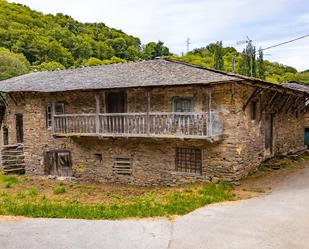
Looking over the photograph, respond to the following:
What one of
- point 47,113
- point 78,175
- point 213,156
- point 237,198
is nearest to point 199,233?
point 237,198

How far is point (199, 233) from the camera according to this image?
27.7 ft

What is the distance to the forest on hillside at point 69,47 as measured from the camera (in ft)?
158

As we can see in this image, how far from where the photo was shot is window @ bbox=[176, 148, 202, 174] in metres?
15.7

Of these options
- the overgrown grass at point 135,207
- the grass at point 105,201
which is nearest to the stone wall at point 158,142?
the grass at point 105,201

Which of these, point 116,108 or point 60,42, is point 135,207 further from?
point 60,42

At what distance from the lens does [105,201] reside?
539 inches

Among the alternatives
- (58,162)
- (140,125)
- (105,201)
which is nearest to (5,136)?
(58,162)

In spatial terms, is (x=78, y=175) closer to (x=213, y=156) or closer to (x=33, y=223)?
(x=213, y=156)

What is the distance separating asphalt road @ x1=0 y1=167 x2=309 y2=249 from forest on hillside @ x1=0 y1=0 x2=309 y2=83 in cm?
3465

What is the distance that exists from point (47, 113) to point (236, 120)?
10799 millimetres

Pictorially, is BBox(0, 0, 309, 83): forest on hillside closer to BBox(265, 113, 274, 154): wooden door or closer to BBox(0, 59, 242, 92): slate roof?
BBox(0, 59, 242, 92): slate roof

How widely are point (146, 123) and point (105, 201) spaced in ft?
13.0

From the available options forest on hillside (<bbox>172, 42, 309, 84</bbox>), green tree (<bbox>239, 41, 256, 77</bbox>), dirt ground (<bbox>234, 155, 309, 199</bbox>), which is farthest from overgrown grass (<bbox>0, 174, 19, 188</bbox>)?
green tree (<bbox>239, 41, 256, 77</bbox>)

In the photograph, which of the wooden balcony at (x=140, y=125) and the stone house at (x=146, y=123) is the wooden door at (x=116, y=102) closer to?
the stone house at (x=146, y=123)
